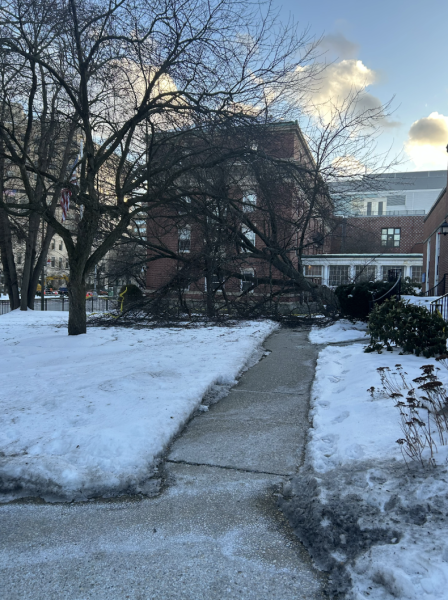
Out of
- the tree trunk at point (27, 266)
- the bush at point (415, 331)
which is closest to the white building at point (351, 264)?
the tree trunk at point (27, 266)

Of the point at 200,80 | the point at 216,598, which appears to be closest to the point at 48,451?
the point at 216,598

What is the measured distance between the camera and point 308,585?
246cm

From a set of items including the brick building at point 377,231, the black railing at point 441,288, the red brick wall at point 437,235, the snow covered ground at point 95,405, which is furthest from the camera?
the red brick wall at point 437,235

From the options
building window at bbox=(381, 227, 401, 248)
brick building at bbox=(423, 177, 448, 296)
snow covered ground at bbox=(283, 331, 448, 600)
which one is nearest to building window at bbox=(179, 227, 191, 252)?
brick building at bbox=(423, 177, 448, 296)

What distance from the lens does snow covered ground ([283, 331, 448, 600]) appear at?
2.37m

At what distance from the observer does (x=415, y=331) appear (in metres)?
7.64

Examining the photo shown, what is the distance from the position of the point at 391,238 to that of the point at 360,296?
41081 mm

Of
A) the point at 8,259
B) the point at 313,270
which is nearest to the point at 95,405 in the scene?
the point at 8,259

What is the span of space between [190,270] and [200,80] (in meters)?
7.40

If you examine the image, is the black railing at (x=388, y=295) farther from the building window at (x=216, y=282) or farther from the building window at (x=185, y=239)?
the building window at (x=185, y=239)

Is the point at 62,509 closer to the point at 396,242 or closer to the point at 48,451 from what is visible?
the point at 48,451

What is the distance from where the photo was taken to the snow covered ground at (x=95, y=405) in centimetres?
375

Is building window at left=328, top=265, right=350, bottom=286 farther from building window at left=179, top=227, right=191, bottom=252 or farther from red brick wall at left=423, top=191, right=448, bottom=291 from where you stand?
building window at left=179, top=227, right=191, bottom=252

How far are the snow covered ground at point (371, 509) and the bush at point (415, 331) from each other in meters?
2.63
